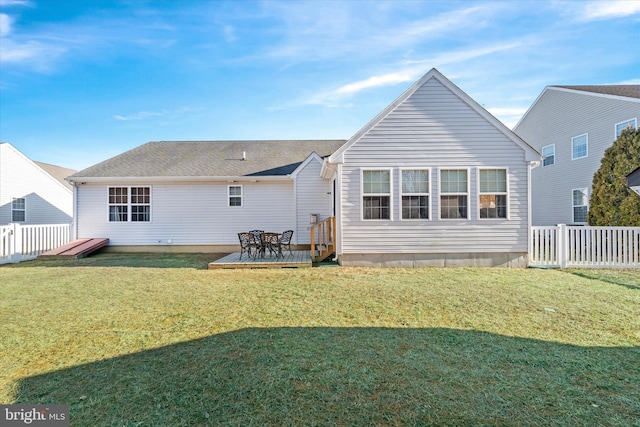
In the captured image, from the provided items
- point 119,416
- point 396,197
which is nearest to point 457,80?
point 396,197

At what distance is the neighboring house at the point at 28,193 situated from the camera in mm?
16391

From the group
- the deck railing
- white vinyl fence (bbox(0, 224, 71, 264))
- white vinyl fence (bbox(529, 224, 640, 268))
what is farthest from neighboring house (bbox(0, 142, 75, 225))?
white vinyl fence (bbox(529, 224, 640, 268))

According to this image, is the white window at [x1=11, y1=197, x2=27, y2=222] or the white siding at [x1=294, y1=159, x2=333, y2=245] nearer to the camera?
the white siding at [x1=294, y1=159, x2=333, y2=245]

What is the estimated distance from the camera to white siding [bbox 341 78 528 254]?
9.23 meters

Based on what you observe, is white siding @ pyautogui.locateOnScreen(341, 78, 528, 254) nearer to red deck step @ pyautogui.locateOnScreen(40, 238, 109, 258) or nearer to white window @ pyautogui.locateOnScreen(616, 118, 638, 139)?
white window @ pyautogui.locateOnScreen(616, 118, 638, 139)

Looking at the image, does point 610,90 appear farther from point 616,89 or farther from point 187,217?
point 187,217

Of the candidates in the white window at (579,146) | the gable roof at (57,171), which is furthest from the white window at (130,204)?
the white window at (579,146)

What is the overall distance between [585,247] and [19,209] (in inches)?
1019

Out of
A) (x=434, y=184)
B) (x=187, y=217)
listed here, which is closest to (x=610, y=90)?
(x=434, y=184)

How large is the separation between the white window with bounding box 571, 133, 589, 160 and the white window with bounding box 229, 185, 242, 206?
1651 centimetres

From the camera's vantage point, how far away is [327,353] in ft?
11.7

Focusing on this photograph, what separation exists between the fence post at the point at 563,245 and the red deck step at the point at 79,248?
1666 cm

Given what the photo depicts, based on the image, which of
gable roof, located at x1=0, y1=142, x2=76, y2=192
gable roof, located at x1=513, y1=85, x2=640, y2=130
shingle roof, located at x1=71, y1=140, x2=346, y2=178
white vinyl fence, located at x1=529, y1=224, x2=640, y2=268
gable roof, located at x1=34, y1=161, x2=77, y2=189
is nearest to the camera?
white vinyl fence, located at x1=529, y1=224, x2=640, y2=268

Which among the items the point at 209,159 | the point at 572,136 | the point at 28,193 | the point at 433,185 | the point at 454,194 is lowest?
the point at 454,194
